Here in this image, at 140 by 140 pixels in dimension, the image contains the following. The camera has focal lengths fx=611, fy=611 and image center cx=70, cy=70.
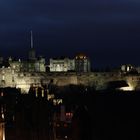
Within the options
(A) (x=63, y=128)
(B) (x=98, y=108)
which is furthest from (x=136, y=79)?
(A) (x=63, y=128)

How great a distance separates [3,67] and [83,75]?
11.2 metres

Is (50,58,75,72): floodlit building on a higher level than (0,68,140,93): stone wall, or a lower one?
higher

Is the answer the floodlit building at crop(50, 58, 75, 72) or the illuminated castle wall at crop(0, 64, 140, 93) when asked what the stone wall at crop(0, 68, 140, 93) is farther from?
the floodlit building at crop(50, 58, 75, 72)

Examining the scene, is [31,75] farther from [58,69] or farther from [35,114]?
[35,114]

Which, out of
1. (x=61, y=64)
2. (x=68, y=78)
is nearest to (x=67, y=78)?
(x=68, y=78)

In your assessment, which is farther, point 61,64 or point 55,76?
point 61,64

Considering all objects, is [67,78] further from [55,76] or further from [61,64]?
[61,64]

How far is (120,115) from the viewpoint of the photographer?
33.3 meters

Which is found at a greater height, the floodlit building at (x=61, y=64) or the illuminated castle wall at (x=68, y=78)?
the floodlit building at (x=61, y=64)

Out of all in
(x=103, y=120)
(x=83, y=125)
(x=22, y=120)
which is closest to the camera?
(x=83, y=125)

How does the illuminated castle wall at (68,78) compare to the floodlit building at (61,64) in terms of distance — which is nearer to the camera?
the illuminated castle wall at (68,78)

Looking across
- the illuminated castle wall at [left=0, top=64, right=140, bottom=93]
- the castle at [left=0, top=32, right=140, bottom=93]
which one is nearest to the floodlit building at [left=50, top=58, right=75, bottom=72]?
the castle at [left=0, top=32, right=140, bottom=93]

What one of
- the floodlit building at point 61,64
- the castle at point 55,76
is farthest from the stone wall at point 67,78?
the floodlit building at point 61,64

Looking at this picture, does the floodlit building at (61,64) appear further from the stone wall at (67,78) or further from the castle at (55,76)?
the stone wall at (67,78)
